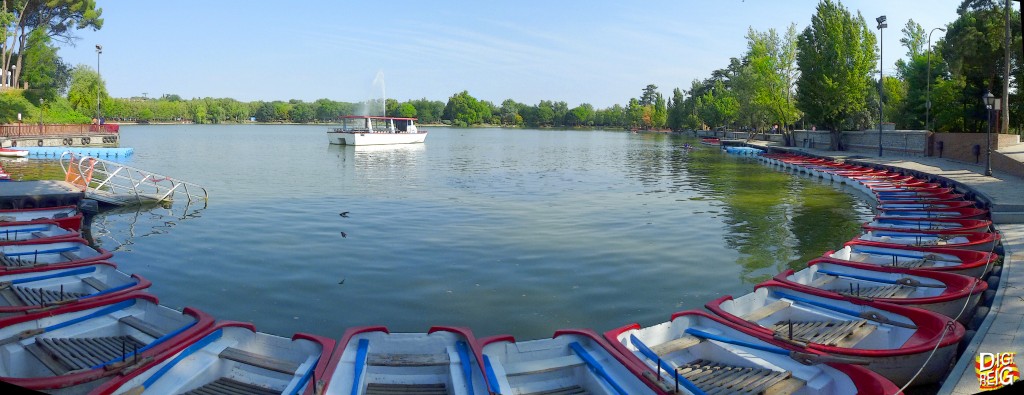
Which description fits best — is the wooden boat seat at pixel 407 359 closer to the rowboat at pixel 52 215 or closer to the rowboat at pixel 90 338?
the rowboat at pixel 90 338

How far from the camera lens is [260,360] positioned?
6629mm

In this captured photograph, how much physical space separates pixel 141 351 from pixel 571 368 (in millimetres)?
4206

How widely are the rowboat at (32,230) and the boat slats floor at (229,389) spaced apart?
9.23 metres

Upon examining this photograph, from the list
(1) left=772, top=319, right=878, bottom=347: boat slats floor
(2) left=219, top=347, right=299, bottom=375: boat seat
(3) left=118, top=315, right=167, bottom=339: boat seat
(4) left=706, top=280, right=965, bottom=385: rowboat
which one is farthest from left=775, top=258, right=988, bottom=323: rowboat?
(3) left=118, top=315, right=167, bottom=339: boat seat

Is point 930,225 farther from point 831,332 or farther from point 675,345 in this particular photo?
point 675,345

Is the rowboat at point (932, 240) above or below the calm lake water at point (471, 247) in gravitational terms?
above

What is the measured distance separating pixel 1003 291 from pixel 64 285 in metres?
12.9

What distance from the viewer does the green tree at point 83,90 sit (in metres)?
71.3

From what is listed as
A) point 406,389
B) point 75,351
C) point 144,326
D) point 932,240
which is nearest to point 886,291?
point 932,240

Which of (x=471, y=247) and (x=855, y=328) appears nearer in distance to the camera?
Result: (x=855, y=328)

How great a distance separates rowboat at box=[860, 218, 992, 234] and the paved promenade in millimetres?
440

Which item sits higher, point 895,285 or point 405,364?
point 895,285

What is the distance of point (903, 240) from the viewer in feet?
42.6

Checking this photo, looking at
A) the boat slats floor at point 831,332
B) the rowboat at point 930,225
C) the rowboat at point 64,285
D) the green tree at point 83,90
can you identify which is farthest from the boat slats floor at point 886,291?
the green tree at point 83,90
